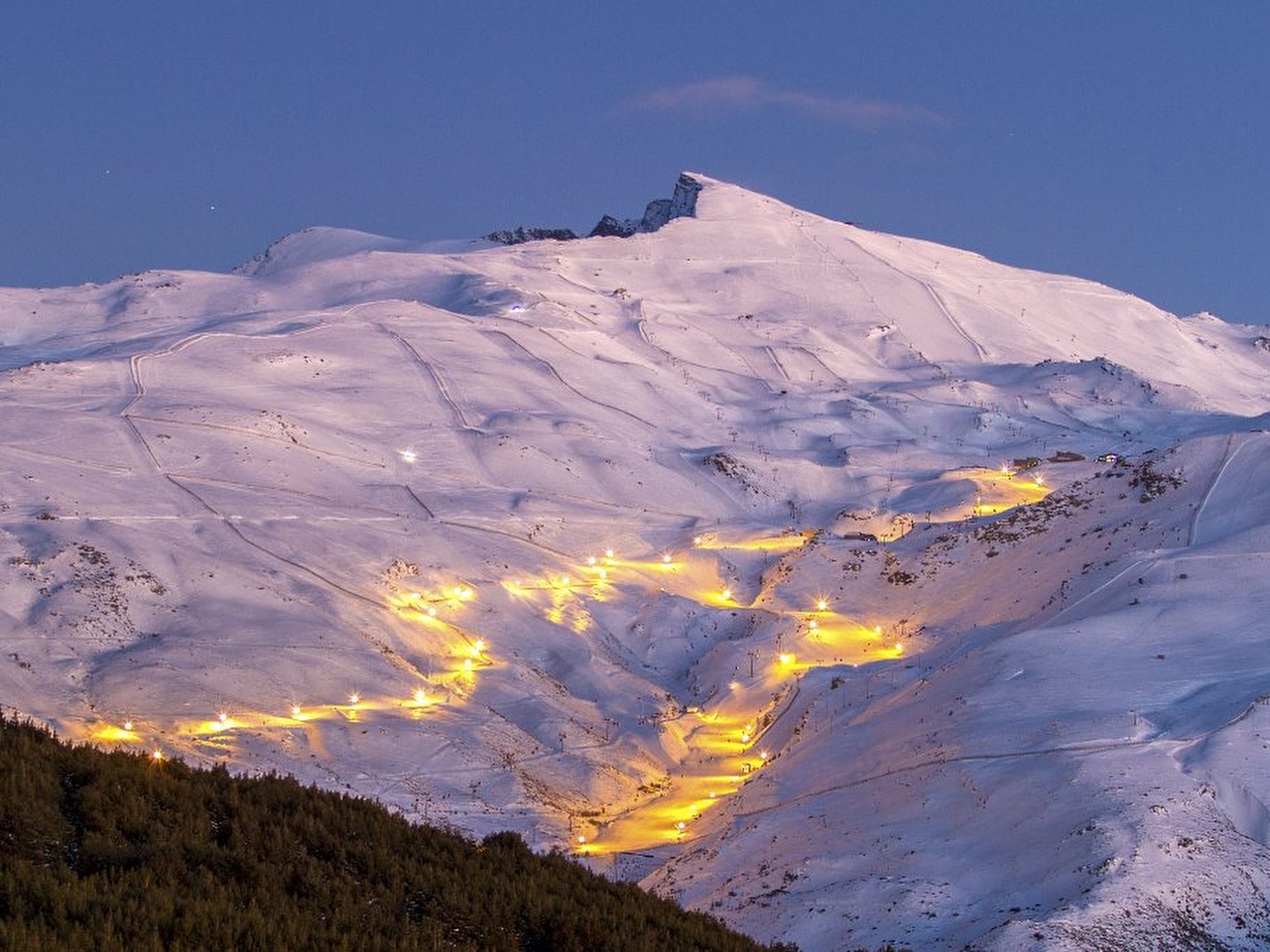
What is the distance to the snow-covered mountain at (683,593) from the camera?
18.6 meters

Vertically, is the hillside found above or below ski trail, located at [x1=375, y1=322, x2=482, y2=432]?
above

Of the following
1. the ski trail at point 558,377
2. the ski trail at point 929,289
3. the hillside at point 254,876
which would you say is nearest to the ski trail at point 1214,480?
the hillside at point 254,876

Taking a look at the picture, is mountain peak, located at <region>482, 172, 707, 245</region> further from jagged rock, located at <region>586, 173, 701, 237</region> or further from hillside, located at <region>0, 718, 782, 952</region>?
hillside, located at <region>0, 718, 782, 952</region>

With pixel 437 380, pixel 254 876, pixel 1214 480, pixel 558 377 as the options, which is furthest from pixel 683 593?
pixel 254 876

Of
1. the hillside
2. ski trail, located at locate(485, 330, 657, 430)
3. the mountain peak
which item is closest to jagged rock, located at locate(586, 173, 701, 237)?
the mountain peak

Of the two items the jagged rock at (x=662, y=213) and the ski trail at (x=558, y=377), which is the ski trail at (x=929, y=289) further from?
the ski trail at (x=558, y=377)

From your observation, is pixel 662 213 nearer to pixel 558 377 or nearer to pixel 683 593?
pixel 558 377

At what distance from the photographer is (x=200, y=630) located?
31.5 metres

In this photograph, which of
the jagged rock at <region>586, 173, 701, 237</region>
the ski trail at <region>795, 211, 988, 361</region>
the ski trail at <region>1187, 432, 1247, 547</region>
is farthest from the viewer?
the jagged rock at <region>586, 173, 701, 237</region>

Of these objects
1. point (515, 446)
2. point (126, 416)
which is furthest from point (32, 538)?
point (515, 446)

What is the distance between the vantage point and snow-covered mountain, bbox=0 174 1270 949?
18.6 metres

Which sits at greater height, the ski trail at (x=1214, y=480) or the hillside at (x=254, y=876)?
the hillside at (x=254, y=876)

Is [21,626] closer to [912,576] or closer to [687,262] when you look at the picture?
[912,576]

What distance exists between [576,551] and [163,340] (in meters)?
23.4
